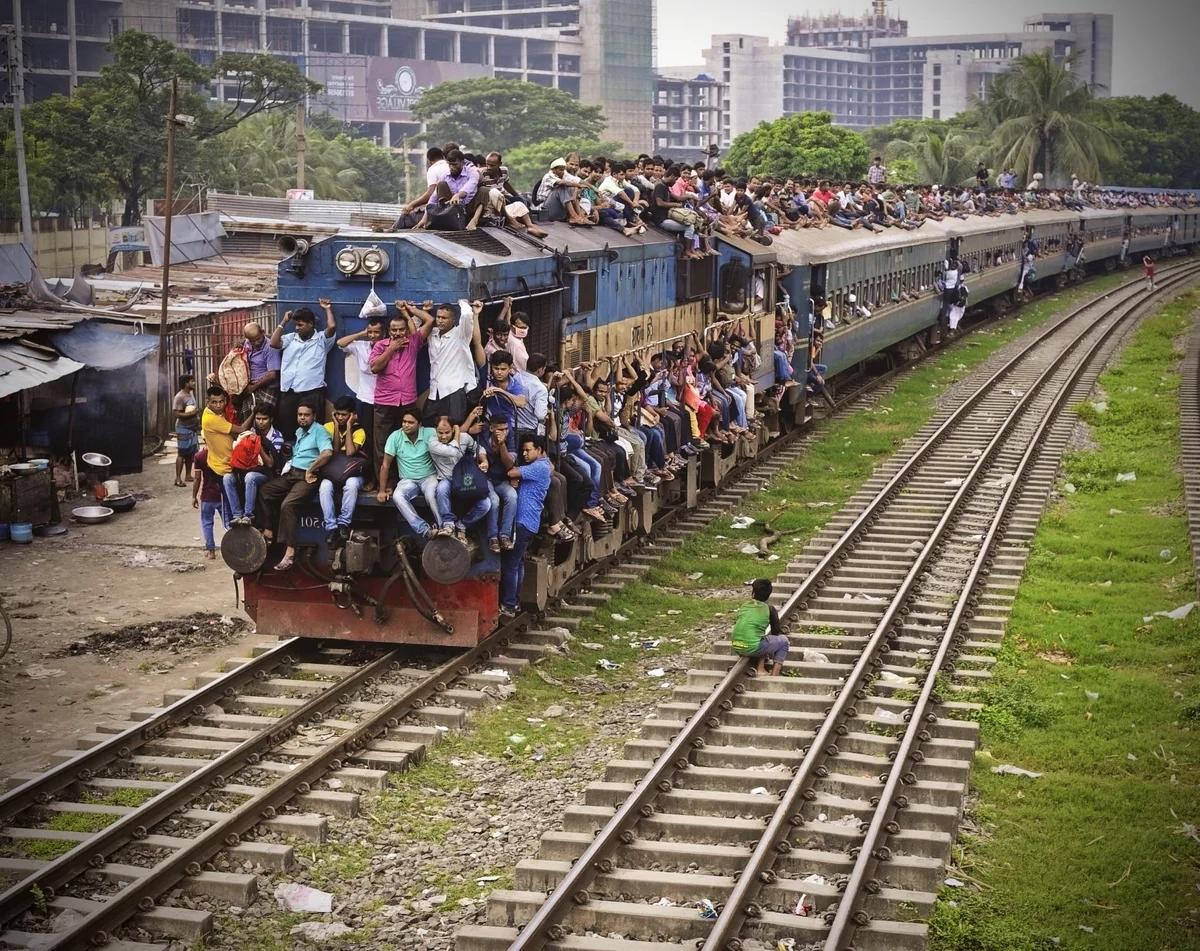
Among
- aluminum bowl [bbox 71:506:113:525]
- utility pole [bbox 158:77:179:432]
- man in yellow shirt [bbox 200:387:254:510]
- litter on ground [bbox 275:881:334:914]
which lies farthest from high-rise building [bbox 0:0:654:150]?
litter on ground [bbox 275:881:334:914]

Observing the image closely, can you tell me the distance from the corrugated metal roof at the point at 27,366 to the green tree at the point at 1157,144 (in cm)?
9870

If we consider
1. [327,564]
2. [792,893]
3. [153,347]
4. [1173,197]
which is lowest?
[792,893]

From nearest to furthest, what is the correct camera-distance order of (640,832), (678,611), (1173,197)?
(640,832) < (678,611) < (1173,197)

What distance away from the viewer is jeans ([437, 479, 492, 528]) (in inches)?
500

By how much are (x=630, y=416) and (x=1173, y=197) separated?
73.9 metres

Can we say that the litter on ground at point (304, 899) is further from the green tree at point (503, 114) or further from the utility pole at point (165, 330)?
the green tree at point (503, 114)

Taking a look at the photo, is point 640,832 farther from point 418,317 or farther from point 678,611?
point 678,611

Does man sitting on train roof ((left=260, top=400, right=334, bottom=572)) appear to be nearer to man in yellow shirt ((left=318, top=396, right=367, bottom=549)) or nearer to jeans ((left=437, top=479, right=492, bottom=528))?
man in yellow shirt ((left=318, top=396, right=367, bottom=549))

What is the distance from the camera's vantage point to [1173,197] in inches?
3280

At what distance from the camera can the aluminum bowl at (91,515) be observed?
1989 centimetres

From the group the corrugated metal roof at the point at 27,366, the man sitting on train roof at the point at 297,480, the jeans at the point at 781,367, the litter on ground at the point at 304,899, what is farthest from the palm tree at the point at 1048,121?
the litter on ground at the point at 304,899

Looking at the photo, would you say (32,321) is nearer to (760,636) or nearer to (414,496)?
(414,496)

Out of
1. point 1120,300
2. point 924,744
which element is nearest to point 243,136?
point 1120,300

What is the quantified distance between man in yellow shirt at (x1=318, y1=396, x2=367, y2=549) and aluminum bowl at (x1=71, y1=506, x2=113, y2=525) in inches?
324
